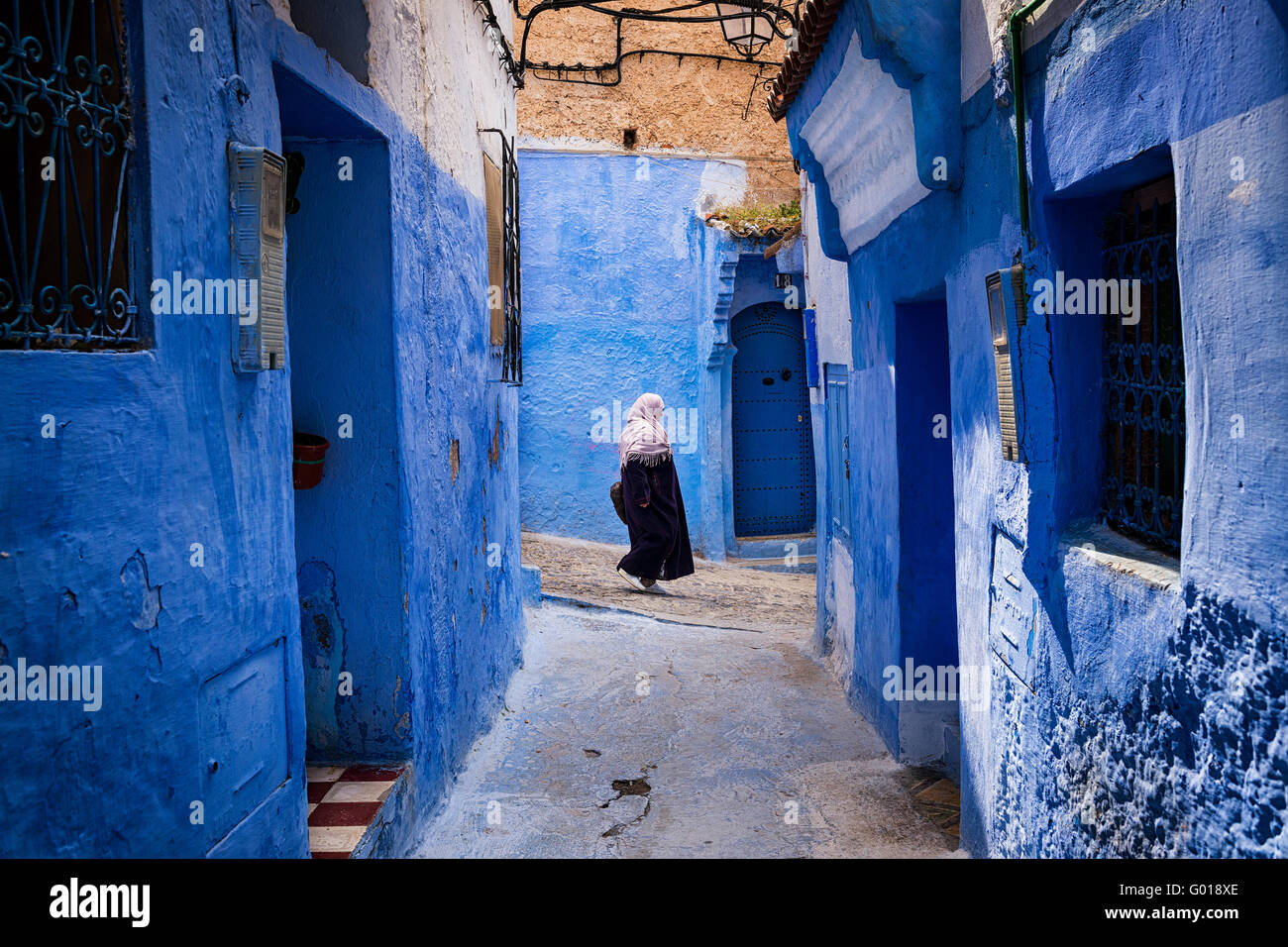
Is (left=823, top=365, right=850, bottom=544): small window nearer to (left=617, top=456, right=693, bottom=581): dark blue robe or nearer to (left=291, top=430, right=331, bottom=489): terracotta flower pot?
(left=617, top=456, right=693, bottom=581): dark blue robe

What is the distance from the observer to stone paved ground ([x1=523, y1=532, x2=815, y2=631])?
28.5 ft

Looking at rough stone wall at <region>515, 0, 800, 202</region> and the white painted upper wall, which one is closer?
the white painted upper wall

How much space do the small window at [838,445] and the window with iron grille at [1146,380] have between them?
327 centimetres

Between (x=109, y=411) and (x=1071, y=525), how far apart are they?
7.91ft

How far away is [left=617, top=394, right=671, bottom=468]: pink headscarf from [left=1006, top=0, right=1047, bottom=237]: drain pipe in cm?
623

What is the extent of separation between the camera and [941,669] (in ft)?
16.1

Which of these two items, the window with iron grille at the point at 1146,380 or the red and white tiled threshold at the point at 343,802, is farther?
the red and white tiled threshold at the point at 343,802

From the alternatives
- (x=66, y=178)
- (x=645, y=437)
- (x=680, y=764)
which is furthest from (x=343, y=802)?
(x=645, y=437)

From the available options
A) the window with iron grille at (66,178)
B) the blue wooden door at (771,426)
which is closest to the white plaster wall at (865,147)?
the window with iron grille at (66,178)

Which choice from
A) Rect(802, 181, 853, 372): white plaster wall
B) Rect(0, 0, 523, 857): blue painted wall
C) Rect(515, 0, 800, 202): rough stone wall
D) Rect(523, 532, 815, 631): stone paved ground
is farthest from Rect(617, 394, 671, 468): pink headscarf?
Rect(0, 0, 523, 857): blue painted wall

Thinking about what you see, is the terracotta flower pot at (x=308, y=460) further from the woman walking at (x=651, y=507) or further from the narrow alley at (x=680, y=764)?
the woman walking at (x=651, y=507)

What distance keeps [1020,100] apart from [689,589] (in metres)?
7.05

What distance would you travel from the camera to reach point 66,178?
199 centimetres

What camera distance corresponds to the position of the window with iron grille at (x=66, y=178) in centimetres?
185
